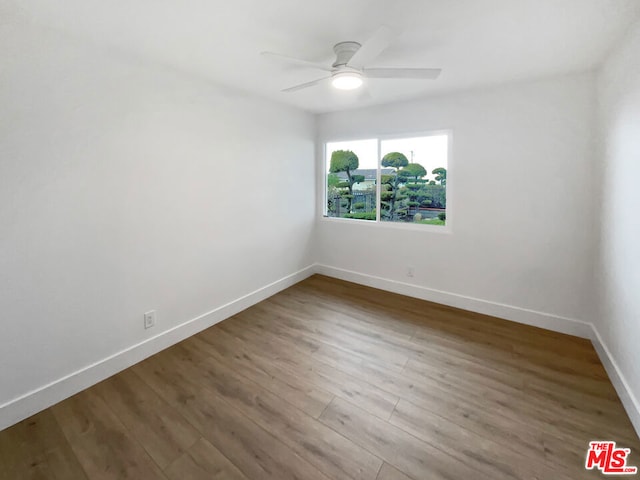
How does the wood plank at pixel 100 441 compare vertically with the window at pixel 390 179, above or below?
below

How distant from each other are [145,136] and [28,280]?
122cm

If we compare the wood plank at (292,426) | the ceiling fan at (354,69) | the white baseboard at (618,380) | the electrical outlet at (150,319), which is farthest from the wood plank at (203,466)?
the ceiling fan at (354,69)

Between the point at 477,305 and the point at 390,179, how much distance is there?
5.89ft

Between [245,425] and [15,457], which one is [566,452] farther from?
[15,457]

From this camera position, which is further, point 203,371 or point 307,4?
point 203,371

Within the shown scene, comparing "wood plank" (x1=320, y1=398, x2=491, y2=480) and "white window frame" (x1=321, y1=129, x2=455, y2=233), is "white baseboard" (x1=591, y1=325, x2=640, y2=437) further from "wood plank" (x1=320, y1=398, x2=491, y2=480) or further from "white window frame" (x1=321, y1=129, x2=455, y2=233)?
"white window frame" (x1=321, y1=129, x2=455, y2=233)

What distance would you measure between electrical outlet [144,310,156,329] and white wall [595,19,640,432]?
3.29m

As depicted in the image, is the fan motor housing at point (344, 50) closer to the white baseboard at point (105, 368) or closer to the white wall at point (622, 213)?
the white wall at point (622, 213)

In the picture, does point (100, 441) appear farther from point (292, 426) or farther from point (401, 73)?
point (401, 73)

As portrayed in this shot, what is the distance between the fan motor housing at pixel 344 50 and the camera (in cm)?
186

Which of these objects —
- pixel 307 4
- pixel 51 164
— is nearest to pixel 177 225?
pixel 51 164

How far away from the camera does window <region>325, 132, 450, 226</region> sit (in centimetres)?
325

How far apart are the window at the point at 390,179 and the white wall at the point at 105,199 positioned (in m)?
1.38

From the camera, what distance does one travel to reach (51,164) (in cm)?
172
